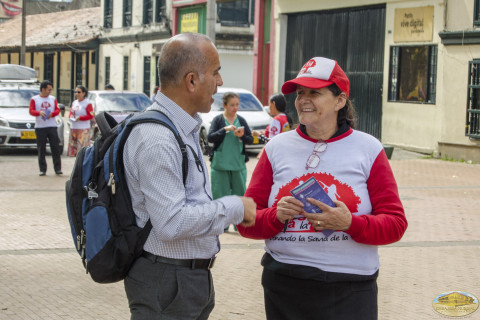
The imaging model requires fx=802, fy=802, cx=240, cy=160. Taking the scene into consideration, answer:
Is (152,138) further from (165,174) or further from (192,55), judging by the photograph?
(192,55)

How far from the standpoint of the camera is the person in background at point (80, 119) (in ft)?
54.1

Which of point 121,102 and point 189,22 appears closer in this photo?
point 121,102

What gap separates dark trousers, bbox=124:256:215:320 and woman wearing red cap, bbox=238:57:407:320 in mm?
445

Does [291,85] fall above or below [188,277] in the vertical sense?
above

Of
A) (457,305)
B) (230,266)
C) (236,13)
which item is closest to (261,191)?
(457,305)

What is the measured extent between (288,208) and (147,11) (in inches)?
1464

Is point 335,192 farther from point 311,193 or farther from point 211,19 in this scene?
point 211,19

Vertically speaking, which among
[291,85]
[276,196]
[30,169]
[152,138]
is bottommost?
[30,169]

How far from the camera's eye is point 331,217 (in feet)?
10.4

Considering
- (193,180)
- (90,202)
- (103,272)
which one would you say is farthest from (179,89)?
(103,272)

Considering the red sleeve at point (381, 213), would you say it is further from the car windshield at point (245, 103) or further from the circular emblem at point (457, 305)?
the car windshield at point (245, 103)

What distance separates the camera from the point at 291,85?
3.49 meters

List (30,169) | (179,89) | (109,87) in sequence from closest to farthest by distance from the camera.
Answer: (179,89), (30,169), (109,87)

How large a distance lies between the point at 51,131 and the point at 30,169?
1.58 metres
